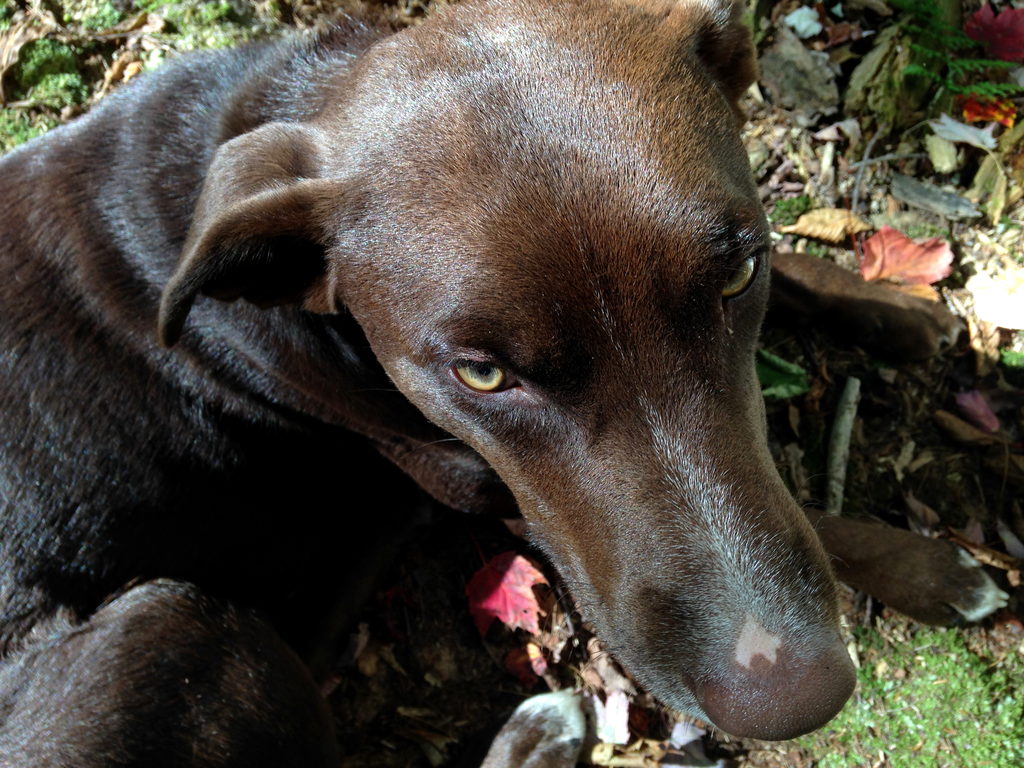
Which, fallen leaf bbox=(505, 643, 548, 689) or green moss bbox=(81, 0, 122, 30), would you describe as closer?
fallen leaf bbox=(505, 643, 548, 689)

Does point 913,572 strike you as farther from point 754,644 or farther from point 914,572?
point 754,644

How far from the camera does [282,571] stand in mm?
3773

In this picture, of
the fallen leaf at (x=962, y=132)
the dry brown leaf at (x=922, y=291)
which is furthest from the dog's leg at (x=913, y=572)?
the fallen leaf at (x=962, y=132)

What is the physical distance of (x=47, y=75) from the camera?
489 centimetres

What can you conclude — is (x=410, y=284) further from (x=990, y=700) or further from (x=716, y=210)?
(x=990, y=700)

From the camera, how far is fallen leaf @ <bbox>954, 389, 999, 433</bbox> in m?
4.12

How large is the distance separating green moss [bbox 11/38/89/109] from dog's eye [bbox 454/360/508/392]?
3.75 metres

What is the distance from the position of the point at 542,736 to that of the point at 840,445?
1910 mm

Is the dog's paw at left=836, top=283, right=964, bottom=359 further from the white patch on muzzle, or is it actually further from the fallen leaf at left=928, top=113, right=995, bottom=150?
the white patch on muzzle

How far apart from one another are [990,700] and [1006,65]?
3.05 metres

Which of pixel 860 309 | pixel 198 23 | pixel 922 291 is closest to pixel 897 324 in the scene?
pixel 860 309

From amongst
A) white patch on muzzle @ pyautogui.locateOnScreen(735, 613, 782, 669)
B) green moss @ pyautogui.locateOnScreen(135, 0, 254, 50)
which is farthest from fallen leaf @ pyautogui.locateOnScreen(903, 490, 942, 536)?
green moss @ pyautogui.locateOnScreen(135, 0, 254, 50)

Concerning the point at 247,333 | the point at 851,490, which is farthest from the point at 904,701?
the point at 247,333

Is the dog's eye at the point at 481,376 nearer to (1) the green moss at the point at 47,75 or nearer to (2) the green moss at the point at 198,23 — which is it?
(2) the green moss at the point at 198,23
